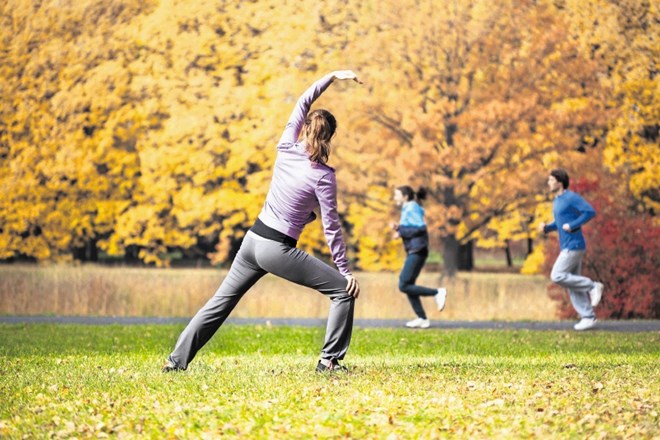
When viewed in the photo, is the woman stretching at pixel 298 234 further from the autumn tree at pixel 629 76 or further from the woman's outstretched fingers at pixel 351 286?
the autumn tree at pixel 629 76

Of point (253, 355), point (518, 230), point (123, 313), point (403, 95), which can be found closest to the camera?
point (253, 355)

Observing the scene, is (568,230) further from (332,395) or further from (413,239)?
(332,395)

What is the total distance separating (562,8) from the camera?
28750 millimetres

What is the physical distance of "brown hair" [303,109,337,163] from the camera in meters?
8.05

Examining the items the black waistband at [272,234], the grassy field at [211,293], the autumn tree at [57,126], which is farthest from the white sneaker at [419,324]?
the autumn tree at [57,126]

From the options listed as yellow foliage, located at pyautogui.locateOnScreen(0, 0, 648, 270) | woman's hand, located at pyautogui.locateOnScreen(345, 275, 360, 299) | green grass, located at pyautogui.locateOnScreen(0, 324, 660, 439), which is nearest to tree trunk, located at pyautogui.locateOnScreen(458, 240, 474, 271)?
yellow foliage, located at pyautogui.locateOnScreen(0, 0, 648, 270)

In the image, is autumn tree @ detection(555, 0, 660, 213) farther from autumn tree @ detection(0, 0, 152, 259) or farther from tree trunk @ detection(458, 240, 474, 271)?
autumn tree @ detection(0, 0, 152, 259)

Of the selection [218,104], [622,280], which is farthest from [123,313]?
[218,104]

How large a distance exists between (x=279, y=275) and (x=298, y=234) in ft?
1.12

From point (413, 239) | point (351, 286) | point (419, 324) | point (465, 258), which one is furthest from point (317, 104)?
point (351, 286)

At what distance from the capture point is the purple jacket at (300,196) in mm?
8031

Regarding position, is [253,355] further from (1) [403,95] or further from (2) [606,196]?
(1) [403,95]

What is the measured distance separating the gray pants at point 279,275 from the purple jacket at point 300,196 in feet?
0.48

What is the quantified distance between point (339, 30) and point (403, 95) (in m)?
4.39
